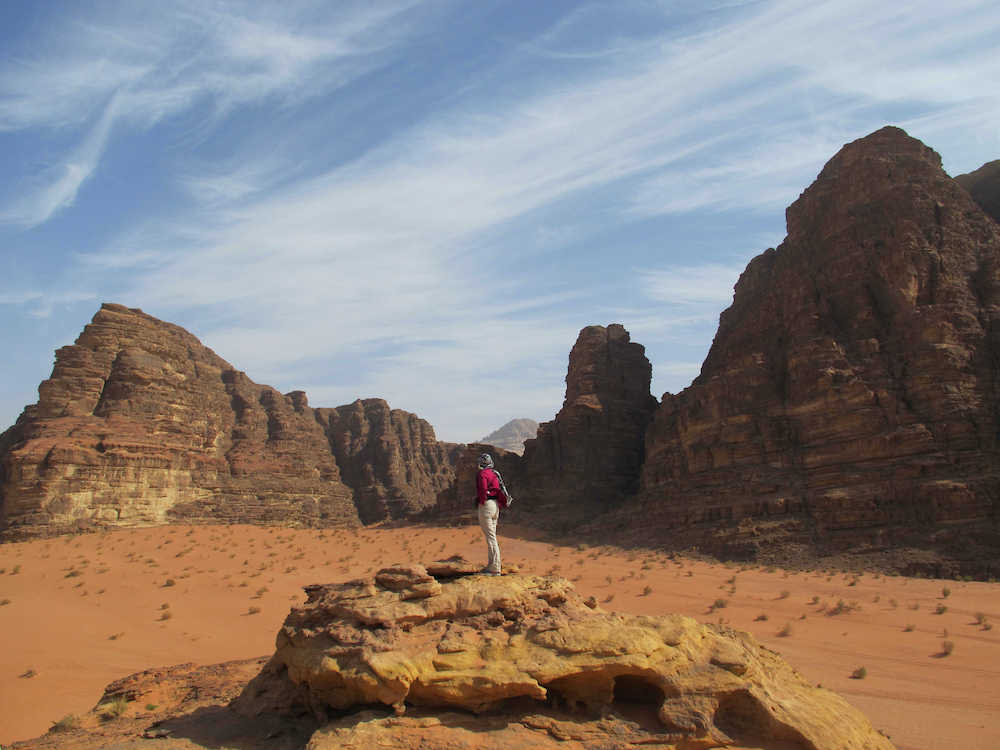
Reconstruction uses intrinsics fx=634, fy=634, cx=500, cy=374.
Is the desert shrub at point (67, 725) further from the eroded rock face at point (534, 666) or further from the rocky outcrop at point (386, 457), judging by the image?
the rocky outcrop at point (386, 457)

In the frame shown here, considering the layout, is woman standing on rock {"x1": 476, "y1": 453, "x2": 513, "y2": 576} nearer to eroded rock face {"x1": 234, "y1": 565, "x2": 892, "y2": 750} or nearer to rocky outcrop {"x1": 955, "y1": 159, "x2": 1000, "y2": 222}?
eroded rock face {"x1": 234, "y1": 565, "x2": 892, "y2": 750}

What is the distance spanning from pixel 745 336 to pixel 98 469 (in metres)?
40.7

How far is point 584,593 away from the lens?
20.1 meters

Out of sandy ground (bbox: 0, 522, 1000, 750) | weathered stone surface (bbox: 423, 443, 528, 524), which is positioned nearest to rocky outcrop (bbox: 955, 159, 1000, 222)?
sandy ground (bbox: 0, 522, 1000, 750)

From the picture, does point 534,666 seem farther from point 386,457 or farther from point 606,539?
point 386,457

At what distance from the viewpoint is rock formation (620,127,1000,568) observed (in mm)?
26031

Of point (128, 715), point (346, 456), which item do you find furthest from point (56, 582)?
point (346, 456)

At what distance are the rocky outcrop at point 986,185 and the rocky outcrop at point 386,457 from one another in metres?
52.8

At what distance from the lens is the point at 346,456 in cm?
7181

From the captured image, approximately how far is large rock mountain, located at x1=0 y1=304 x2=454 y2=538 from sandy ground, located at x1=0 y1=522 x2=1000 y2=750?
7.43 m

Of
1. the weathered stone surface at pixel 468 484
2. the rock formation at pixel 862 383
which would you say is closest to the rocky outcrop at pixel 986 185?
the rock formation at pixel 862 383

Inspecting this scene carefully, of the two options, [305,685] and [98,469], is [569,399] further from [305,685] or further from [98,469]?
[305,685]

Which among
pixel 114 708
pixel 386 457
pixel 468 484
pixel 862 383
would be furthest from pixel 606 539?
pixel 386 457

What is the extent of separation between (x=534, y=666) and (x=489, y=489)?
259cm
